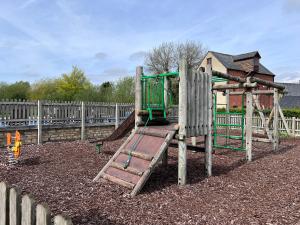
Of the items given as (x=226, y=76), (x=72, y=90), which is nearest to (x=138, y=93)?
(x=226, y=76)

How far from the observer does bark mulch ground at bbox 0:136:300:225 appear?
3.77 m

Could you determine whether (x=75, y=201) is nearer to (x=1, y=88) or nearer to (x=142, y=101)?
(x=142, y=101)

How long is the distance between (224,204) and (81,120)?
9820mm

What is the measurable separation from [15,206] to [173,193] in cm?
315

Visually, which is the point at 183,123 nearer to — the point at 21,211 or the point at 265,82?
the point at 21,211

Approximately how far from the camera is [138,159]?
17.1ft

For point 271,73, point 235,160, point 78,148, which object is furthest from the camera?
point 271,73

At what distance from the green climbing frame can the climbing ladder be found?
0.70 meters

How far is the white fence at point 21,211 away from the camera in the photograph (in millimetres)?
1766

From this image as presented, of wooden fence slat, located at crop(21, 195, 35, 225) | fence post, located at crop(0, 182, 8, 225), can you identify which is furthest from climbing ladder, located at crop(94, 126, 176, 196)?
wooden fence slat, located at crop(21, 195, 35, 225)

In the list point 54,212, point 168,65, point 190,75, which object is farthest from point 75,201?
point 168,65

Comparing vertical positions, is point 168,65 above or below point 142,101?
above

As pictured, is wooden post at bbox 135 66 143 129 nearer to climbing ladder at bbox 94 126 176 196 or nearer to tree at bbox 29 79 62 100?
climbing ladder at bbox 94 126 176 196

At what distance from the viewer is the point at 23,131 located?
10938 mm
